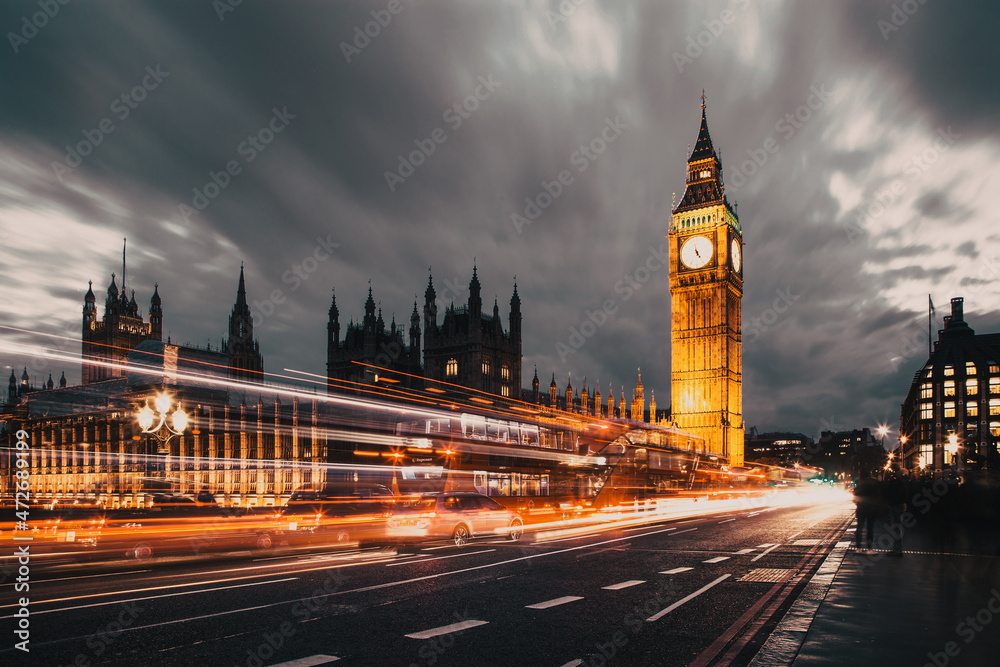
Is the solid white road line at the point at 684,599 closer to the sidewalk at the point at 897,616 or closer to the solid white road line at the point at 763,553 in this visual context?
the sidewalk at the point at 897,616

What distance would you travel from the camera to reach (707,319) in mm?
114625

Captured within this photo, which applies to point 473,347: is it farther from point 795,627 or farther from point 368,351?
point 795,627

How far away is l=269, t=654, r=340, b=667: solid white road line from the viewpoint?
7121 mm

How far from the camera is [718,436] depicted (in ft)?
361

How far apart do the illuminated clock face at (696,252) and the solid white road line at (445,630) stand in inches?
4439

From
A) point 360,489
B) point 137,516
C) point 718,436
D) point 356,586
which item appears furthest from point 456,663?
point 718,436

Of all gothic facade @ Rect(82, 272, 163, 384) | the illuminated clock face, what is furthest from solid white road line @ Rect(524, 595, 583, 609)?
gothic facade @ Rect(82, 272, 163, 384)

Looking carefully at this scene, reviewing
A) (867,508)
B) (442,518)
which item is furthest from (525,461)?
(867,508)

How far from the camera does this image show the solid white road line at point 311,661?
7121 mm

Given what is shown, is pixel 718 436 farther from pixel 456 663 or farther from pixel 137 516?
pixel 456 663

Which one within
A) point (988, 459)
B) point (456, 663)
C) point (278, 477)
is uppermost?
point (456, 663)

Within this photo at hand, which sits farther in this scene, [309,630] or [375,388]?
[375,388]

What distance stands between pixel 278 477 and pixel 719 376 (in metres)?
70.2

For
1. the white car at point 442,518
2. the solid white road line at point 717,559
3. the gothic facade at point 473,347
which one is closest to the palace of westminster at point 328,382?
the gothic facade at point 473,347
